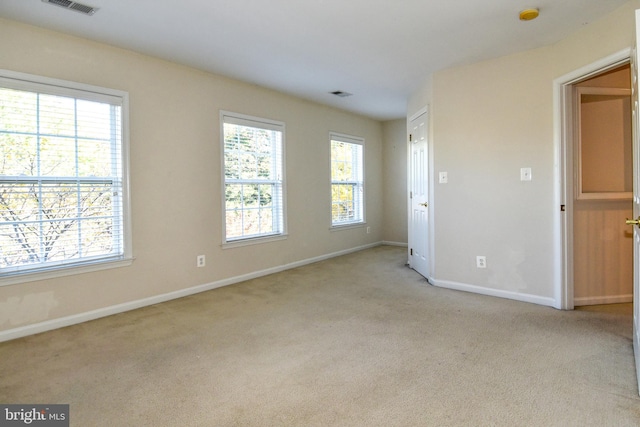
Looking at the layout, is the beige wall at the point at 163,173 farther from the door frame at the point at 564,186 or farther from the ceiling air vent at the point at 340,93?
the door frame at the point at 564,186

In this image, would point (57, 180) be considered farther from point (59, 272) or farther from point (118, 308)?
point (118, 308)

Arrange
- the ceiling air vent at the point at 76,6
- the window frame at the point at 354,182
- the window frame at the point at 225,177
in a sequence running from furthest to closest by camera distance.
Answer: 1. the window frame at the point at 354,182
2. the window frame at the point at 225,177
3. the ceiling air vent at the point at 76,6

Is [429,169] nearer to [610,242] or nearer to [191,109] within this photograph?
[610,242]

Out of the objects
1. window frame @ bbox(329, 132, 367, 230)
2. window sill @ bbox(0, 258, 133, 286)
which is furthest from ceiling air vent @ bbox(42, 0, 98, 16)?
window frame @ bbox(329, 132, 367, 230)

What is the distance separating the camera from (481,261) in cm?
383

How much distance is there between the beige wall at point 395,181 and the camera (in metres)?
6.80

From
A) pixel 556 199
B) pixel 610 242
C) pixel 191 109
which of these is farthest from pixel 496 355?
pixel 191 109

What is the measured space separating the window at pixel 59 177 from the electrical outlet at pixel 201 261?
0.75 metres

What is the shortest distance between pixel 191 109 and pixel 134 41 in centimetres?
85

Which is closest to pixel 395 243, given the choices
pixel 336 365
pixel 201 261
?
pixel 201 261

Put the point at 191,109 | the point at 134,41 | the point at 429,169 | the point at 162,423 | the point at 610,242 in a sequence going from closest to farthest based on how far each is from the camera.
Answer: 1. the point at 162,423
2. the point at 134,41
3. the point at 610,242
4. the point at 191,109
5. the point at 429,169

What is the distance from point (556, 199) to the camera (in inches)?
131

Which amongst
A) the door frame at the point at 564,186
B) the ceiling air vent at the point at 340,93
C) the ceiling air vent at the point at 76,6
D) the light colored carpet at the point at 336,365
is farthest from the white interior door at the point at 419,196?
the ceiling air vent at the point at 76,6

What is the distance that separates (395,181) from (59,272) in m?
5.43
